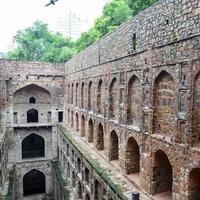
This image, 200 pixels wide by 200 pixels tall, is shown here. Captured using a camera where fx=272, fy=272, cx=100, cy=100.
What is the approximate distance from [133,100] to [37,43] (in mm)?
30499

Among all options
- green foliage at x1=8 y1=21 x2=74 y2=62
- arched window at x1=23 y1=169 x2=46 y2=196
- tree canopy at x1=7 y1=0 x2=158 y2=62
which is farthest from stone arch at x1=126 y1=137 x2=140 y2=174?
green foliage at x1=8 y1=21 x2=74 y2=62

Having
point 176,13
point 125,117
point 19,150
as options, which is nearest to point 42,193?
point 19,150

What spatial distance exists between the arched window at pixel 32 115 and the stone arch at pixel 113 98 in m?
13.9

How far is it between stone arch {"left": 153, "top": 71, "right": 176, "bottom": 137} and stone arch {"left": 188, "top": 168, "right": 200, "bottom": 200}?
1303 mm

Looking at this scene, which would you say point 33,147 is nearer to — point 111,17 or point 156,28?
point 111,17

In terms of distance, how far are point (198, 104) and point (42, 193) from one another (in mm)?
21123

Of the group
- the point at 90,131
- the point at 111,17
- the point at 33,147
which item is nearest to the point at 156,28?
the point at 90,131

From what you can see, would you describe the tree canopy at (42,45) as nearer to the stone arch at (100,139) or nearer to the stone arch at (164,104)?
the stone arch at (100,139)

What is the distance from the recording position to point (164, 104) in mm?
8539

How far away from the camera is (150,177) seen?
9.12 meters

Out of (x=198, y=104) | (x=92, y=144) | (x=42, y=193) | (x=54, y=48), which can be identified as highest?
(x=54, y=48)

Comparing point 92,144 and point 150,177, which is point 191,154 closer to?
point 150,177

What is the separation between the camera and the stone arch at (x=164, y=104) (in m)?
8.12

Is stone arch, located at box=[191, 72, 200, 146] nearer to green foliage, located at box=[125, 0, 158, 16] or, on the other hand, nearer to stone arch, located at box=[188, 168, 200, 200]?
stone arch, located at box=[188, 168, 200, 200]
